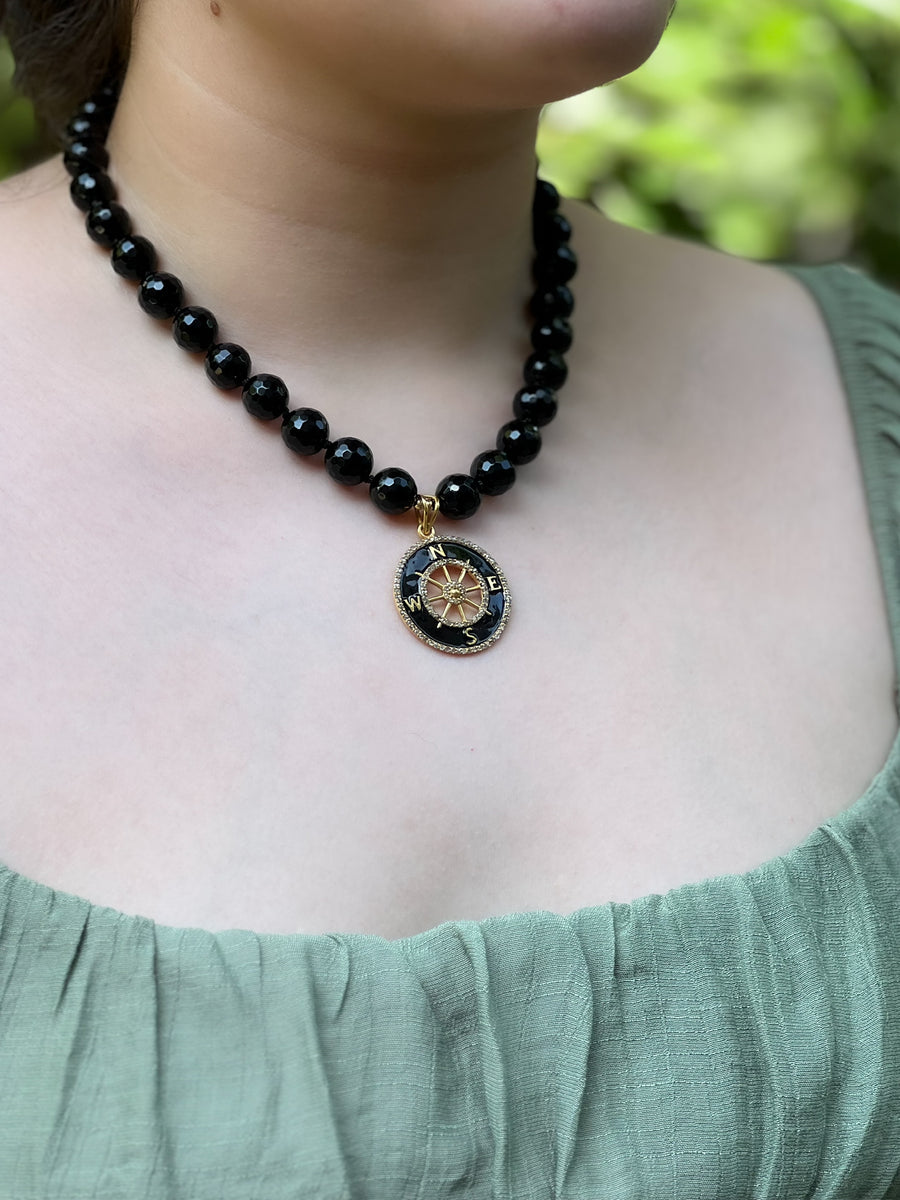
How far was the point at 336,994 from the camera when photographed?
99 cm

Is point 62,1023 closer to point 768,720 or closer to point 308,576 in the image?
point 308,576

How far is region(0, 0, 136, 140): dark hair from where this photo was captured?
1458 millimetres

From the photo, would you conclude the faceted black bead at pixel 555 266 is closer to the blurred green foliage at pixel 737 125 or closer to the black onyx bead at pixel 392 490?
the black onyx bead at pixel 392 490

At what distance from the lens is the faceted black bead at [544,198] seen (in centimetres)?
150

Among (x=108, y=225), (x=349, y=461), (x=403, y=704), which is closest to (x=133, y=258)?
(x=108, y=225)

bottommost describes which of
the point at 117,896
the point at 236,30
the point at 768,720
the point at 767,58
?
the point at 117,896

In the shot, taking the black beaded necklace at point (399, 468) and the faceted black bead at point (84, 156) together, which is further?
the faceted black bead at point (84, 156)

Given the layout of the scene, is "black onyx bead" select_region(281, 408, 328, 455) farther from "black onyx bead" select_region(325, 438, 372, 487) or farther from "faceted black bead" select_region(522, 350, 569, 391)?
"faceted black bead" select_region(522, 350, 569, 391)

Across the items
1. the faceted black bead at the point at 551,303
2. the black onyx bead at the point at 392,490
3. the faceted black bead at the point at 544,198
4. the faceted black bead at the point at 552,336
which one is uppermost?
the faceted black bead at the point at 544,198

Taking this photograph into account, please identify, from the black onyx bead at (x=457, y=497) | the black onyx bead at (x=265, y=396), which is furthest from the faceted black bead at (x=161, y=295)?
the black onyx bead at (x=457, y=497)

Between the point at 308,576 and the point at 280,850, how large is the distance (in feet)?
0.87

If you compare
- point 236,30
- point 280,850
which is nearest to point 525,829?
point 280,850

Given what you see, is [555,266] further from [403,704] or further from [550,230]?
[403,704]

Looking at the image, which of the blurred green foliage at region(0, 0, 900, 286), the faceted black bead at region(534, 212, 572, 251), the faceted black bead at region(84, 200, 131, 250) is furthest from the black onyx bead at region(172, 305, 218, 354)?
the blurred green foliage at region(0, 0, 900, 286)
